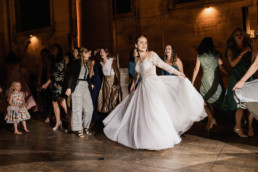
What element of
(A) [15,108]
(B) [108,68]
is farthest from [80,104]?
(A) [15,108]

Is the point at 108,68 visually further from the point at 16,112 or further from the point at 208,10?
the point at 208,10

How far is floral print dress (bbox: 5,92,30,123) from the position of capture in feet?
19.9

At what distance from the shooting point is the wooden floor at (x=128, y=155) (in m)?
3.35

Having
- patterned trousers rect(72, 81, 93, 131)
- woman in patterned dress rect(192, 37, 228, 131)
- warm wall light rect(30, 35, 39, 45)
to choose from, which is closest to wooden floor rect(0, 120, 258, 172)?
patterned trousers rect(72, 81, 93, 131)

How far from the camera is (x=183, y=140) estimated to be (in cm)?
455

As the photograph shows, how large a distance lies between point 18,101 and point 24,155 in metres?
2.18

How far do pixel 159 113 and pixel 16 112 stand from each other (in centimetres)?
366

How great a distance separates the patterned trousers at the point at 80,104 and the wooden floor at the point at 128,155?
1.10 feet

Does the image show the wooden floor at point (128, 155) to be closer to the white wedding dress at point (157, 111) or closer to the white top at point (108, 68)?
the white wedding dress at point (157, 111)

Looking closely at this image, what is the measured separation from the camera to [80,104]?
5395mm

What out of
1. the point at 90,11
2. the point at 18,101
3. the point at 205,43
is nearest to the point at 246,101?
the point at 205,43

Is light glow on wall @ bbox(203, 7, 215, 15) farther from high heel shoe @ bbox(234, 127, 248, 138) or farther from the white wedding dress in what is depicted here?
the white wedding dress

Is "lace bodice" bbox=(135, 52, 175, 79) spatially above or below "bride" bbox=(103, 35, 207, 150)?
above

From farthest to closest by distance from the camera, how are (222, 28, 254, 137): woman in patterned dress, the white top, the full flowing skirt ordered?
1. the white top
2. (222, 28, 254, 137): woman in patterned dress
3. the full flowing skirt
